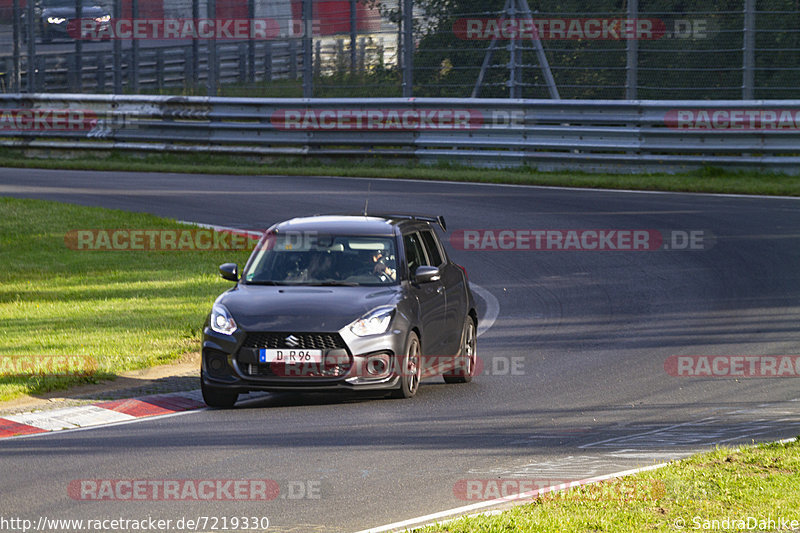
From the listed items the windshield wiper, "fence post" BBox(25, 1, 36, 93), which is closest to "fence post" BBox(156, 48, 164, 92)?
"fence post" BBox(25, 1, 36, 93)

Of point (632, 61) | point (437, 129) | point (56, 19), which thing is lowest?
point (437, 129)

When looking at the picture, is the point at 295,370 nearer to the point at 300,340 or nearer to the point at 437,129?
the point at 300,340

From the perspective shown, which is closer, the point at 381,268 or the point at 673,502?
the point at 673,502

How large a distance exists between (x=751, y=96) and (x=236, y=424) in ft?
57.6

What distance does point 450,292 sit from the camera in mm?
11703

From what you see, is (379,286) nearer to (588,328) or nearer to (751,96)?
(588,328)

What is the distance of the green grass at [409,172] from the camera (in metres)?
23.8

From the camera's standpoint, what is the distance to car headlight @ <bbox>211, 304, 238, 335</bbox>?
10.1 metres

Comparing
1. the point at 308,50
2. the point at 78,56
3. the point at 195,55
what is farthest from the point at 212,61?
the point at 78,56

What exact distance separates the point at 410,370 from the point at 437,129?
1655cm
